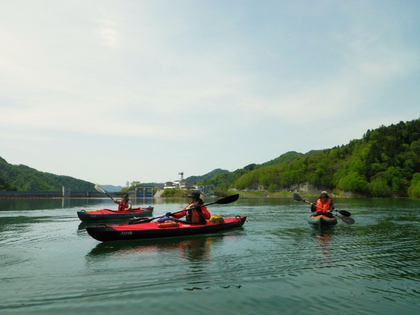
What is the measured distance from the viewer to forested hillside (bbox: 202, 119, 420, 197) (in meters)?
118

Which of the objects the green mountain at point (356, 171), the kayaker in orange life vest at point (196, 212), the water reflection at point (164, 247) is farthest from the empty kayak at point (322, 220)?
the green mountain at point (356, 171)

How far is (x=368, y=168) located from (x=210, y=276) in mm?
135592

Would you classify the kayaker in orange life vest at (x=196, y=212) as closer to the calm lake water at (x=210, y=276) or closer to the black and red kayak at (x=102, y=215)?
the calm lake water at (x=210, y=276)

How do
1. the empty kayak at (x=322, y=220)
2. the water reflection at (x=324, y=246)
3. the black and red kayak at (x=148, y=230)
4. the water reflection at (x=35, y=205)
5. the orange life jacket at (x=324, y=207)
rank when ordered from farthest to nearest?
the water reflection at (x=35, y=205) → the orange life jacket at (x=324, y=207) → the empty kayak at (x=322, y=220) → the black and red kayak at (x=148, y=230) → the water reflection at (x=324, y=246)

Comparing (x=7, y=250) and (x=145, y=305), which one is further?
(x=7, y=250)

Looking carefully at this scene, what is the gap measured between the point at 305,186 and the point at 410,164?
48.8 meters

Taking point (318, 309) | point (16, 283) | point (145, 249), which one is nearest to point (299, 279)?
point (318, 309)

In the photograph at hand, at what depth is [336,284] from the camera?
912 centimetres

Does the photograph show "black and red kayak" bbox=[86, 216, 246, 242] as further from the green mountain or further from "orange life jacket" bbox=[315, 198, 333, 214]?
the green mountain

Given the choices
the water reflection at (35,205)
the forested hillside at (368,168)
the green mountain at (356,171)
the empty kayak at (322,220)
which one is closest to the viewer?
the empty kayak at (322,220)

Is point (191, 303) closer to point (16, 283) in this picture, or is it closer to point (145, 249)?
point (16, 283)

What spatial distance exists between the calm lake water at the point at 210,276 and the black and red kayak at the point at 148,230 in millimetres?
369

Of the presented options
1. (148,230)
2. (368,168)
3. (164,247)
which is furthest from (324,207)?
(368,168)

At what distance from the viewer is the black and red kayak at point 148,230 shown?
14.5 m
